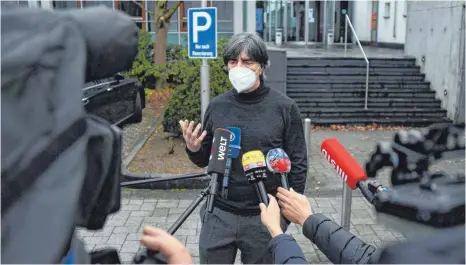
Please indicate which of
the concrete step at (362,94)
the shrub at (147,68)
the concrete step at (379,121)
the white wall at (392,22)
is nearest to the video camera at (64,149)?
the concrete step at (379,121)

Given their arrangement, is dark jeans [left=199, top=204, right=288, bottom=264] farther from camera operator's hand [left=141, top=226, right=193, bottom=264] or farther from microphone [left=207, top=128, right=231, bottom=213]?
camera operator's hand [left=141, top=226, right=193, bottom=264]

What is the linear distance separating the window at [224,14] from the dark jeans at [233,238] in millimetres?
16565

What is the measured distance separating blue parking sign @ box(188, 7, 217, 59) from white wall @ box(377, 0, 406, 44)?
576 inches

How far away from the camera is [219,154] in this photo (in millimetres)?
2707

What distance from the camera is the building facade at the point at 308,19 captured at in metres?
18.8

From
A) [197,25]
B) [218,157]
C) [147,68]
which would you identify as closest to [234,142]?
[218,157]

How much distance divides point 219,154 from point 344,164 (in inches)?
27.6

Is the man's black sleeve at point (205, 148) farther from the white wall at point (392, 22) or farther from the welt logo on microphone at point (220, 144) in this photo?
the white wall at point (392, 22)

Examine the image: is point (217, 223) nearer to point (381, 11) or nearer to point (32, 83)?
point (32, 83)

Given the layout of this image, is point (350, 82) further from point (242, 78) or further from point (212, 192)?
point (212, 192)

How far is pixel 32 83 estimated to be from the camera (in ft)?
3.53

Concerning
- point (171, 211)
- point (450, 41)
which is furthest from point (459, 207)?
point (450, 41)

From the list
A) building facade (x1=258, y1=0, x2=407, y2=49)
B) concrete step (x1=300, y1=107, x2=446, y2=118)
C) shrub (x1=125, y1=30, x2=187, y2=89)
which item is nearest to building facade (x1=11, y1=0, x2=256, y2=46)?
shrub (x1=125, y1=30, x2=187, y2=89)

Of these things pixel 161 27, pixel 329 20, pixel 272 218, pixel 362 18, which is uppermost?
pixel 362 18
